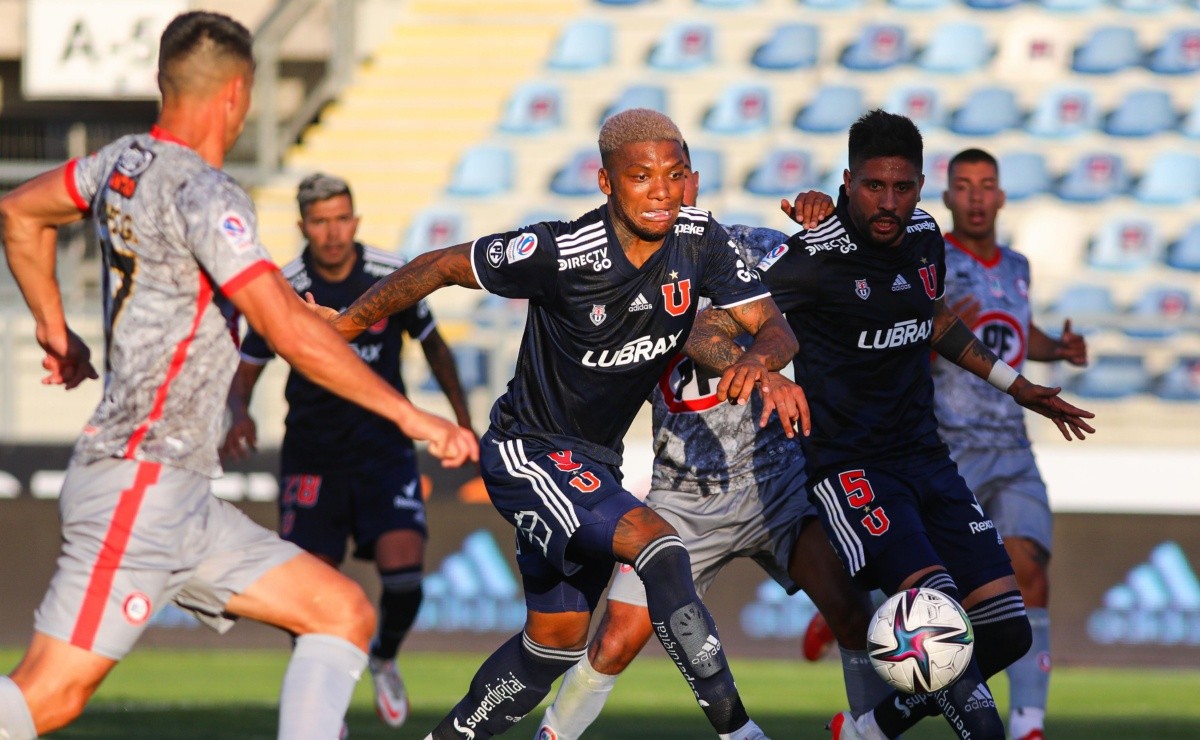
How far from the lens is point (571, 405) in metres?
6.27

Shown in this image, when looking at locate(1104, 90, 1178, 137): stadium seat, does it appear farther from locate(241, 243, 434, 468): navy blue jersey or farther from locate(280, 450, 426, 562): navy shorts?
locate(280, 450, 426, 562): navy shorts

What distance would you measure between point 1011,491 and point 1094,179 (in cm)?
1187

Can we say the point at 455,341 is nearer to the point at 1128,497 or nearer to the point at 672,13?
the point at 1128,497

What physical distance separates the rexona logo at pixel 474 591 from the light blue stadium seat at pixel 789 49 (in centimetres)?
950

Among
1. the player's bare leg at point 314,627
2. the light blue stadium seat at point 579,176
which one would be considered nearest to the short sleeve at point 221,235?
the player's bare leg at point 314,627

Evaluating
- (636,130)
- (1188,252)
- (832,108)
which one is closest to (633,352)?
(636,130)

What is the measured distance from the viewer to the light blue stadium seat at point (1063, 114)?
1977cm

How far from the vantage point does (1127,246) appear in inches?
739

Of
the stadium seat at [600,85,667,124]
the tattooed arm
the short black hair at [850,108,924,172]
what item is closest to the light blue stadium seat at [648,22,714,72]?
the stadium seat at [600,85,667,124]

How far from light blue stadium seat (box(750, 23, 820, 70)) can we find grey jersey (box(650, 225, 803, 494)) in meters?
13.8

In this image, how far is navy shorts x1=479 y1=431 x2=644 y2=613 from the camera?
5.96m

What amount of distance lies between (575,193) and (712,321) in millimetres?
13435

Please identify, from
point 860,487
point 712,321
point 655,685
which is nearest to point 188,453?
point 712,321

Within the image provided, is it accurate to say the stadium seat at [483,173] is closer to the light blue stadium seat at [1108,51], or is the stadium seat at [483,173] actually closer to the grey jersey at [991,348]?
the light blue stadium seat at [1108,51]
